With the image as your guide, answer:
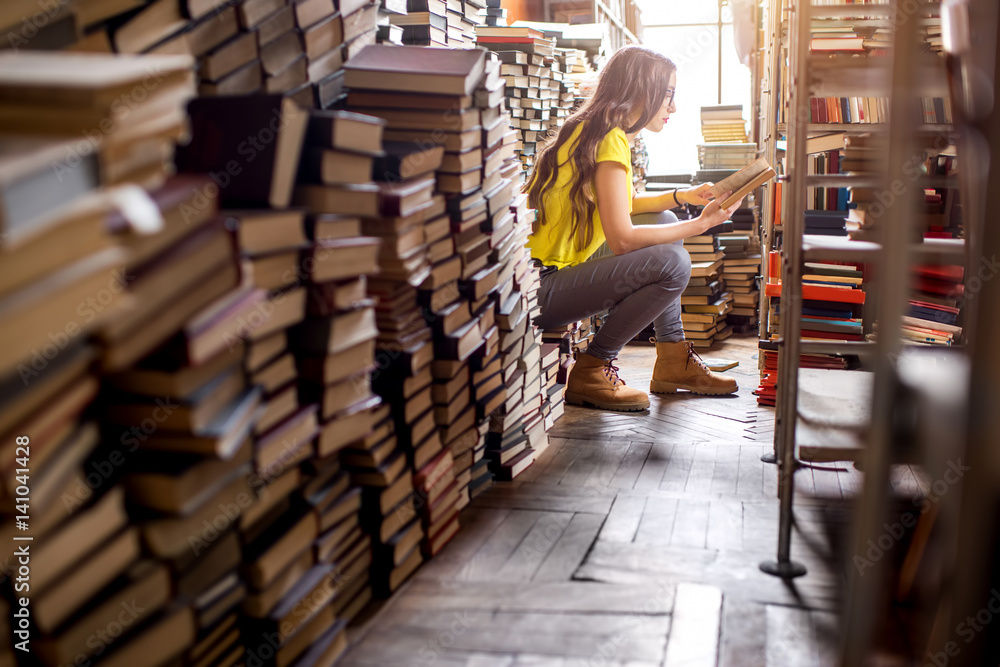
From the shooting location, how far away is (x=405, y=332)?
201 cm

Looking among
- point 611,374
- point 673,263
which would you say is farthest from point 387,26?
point 611,374

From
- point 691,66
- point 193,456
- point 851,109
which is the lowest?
point 193,456

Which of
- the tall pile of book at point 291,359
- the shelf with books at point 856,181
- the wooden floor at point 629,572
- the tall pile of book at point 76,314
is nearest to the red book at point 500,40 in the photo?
the wooden floor at point 629,572

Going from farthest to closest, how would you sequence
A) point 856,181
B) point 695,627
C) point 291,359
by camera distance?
1. point 856,181
2. point 695,627
3. point 291,359

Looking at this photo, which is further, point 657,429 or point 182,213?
point 657,429

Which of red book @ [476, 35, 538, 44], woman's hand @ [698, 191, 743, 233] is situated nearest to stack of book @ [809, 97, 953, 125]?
woman's hand @ [698, 191, 743, 233]

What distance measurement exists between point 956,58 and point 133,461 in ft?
4.70

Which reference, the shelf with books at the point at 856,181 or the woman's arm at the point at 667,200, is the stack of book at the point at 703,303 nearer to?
the woman's arm at the point at 667,200

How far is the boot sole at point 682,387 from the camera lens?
12.0ft

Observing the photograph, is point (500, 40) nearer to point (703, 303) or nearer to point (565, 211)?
point (565, 211)

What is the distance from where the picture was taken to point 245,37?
70.2 inches

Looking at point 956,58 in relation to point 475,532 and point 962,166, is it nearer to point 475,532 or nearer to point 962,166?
point 962,166

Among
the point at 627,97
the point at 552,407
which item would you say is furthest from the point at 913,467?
the point at 627,97

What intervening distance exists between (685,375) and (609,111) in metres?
1.21
